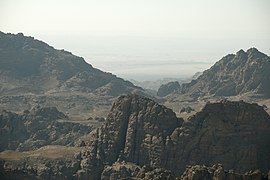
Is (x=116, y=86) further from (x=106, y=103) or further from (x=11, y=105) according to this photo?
(x=11, y=105)

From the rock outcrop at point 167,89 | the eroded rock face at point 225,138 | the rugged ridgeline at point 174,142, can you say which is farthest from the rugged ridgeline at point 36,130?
the rock outcrop at point 167,89

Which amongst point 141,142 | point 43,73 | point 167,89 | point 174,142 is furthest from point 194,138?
point 167,89

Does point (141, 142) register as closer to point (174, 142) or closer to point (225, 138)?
point (174, 142)

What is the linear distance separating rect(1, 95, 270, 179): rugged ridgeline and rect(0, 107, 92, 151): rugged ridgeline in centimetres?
2113

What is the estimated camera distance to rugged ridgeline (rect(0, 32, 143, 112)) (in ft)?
452

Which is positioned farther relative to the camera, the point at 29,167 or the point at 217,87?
the point at 217,87

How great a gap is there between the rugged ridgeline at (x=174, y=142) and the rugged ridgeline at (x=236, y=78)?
75.5 metres

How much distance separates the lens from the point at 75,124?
95.9m

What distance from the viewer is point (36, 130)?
9412 cm

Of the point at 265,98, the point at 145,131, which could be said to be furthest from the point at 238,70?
the point at 145,131

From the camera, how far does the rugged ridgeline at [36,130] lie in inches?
3364

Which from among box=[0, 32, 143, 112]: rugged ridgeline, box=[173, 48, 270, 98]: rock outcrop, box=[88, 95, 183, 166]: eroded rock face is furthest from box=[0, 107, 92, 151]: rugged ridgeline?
box=[173, 48, 270, 98]: rock outcrop

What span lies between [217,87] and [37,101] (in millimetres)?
49558

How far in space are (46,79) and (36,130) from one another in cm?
6728
